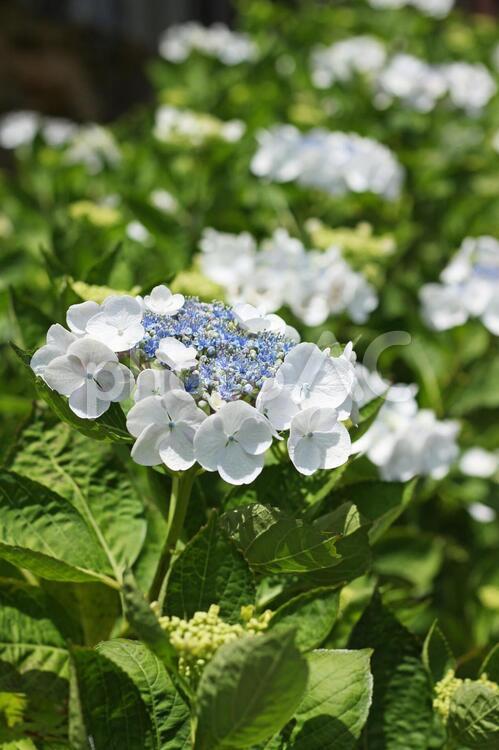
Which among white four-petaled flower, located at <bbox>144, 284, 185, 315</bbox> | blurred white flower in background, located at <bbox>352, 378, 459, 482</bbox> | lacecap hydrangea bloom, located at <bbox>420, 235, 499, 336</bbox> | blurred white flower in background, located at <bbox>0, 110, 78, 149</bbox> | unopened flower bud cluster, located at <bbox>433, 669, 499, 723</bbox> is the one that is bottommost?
blurred white flower in background, located at <bbox>0, 110, 78, 149</bbox>

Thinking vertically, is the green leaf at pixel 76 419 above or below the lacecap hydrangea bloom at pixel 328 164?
above

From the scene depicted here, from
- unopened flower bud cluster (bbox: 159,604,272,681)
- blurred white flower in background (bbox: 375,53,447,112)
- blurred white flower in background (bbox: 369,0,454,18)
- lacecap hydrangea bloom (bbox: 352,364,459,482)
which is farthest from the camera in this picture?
blurred white flower in background (bbox: 369,0,454,18)

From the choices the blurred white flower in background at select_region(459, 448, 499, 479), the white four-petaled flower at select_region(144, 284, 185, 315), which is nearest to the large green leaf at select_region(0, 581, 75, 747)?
the white four-petaled flower at select_region(144, 284, 185, 315)

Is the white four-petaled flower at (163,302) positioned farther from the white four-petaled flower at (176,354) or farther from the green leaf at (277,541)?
the green leaf at (277,541)

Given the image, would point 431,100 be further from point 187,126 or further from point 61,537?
point 61,537

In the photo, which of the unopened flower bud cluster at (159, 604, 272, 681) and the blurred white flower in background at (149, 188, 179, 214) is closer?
the unopened flower bud cluster at (159, 604, 272, 681)

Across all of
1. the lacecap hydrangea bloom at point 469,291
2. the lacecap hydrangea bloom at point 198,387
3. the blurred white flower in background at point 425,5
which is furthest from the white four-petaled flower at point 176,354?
the blurred white flower in background at point 425,5

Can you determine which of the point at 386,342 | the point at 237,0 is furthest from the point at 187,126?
the point at 237,0

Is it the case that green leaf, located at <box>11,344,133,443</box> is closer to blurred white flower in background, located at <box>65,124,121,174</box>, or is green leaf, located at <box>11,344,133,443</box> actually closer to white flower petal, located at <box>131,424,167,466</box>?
white flower petal, located at <box>131,424,167,466</box>
